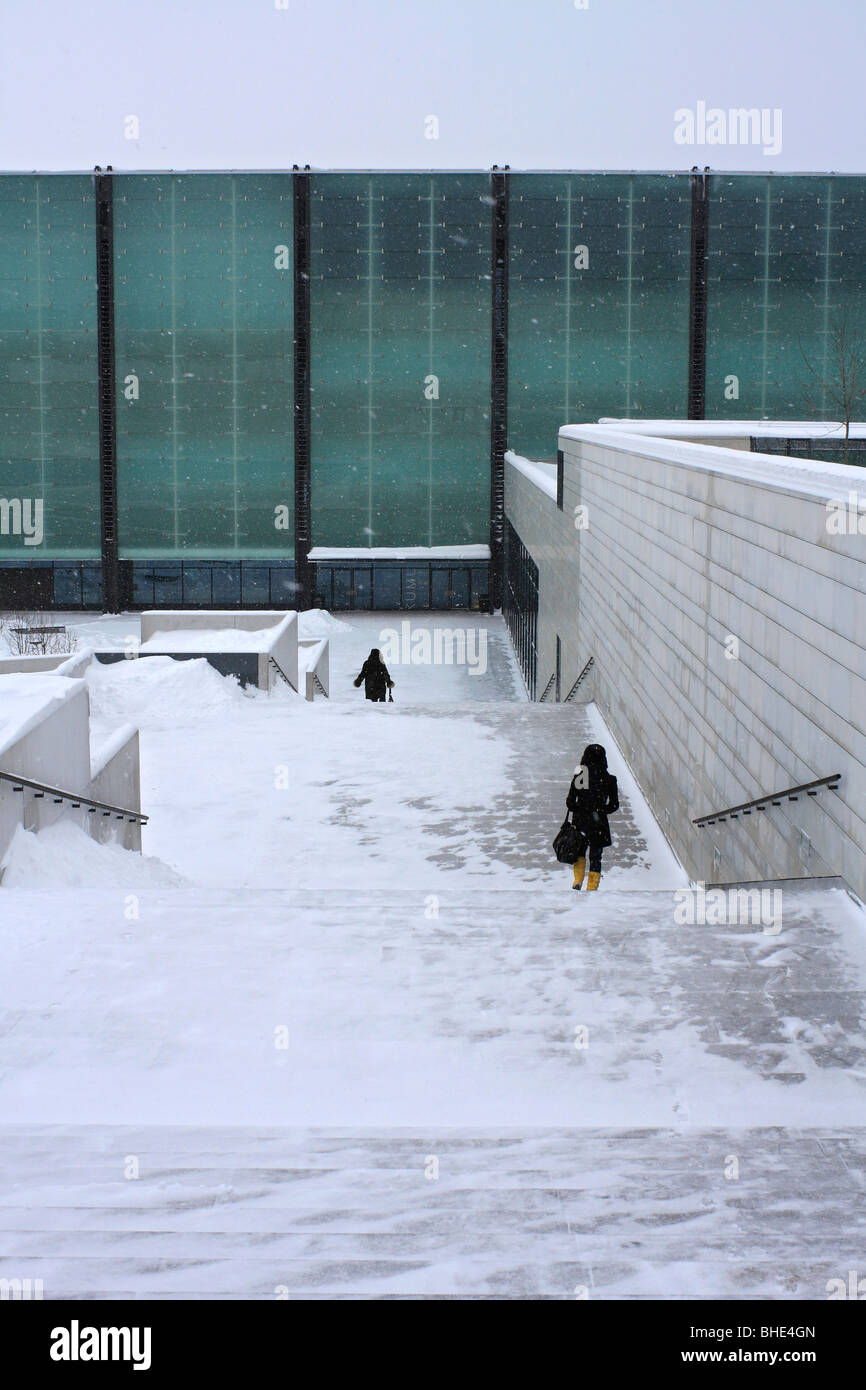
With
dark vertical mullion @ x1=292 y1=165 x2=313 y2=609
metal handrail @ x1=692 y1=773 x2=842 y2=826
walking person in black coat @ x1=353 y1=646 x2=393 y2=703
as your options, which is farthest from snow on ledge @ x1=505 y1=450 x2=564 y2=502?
metal handrail @ x1=692 y1=773 x2=842 y2=826

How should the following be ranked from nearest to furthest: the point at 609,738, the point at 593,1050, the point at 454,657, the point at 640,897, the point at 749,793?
the point at 593,1050, the point at 640,897, the point at 749,793, the point at 609,738, the point at 454,657

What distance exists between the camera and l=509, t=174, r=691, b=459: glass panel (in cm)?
4212

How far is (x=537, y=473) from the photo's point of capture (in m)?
31.9

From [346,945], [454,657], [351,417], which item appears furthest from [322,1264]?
[351,417]

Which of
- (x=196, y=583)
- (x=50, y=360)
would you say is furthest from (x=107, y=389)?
(x=196, y=583)

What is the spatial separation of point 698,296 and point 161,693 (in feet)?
94.4

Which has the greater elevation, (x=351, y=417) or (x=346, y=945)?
(x=351, y=417)

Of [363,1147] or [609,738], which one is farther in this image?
[609,738]

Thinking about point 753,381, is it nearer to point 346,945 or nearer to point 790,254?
point 790,254

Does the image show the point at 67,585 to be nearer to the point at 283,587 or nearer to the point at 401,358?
the point at 283,587

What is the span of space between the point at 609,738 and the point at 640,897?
8.78 metres

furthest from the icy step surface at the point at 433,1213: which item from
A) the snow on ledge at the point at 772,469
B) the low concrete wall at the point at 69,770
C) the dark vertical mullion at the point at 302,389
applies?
the dark vertical mullion at the point at 302,389

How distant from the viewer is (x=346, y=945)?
716 cm

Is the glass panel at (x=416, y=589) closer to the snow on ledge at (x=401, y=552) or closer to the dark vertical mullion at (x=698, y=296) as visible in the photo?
the snow on ledge at (x=401, y=552)
